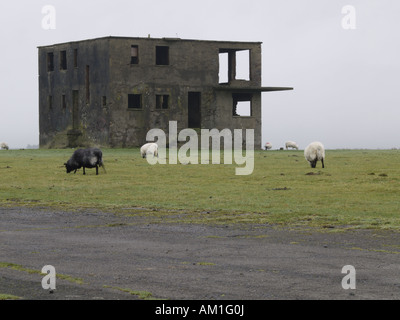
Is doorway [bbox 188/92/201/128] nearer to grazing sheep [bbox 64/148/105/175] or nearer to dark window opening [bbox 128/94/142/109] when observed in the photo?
dark window opening [bbox 128/94/142/109]

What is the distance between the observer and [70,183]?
23.1 metres

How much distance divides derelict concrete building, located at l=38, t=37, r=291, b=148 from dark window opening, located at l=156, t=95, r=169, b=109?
7 centimetres

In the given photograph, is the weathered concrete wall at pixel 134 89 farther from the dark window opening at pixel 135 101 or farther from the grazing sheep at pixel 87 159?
the grazing sheep at pixel 87 159

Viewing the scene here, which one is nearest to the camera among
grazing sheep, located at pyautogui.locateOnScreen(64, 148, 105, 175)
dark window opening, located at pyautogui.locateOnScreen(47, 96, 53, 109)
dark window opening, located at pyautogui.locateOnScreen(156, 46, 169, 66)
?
grazing sheep, located at pyautogui.locateOnScreen(64, 148, 105, 175)

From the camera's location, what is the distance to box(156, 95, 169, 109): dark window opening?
57.8 metres

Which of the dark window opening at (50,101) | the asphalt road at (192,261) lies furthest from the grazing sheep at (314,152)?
the dark window opening at (50,101)

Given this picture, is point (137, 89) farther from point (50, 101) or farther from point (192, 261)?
point (192, 261)

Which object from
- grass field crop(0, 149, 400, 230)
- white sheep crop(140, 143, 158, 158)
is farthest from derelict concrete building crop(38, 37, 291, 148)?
grass field crop(0, 149, 400, 230)

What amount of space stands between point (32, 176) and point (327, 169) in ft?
33.8

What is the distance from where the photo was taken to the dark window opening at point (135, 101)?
188 ft

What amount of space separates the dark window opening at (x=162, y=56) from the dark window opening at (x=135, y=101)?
335 centimetres

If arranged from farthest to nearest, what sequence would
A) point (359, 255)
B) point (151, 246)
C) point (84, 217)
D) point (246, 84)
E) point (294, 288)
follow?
point (246, 84) < point (84, 217) < point (151, 246) < point (359, 255) < point (294, 288)
